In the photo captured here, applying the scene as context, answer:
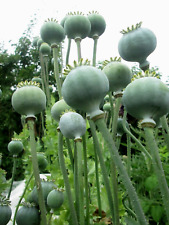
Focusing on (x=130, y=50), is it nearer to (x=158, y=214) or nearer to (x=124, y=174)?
(x=124, y=174)

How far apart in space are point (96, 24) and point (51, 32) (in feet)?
0.51

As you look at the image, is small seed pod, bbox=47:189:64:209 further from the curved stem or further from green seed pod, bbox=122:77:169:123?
green seed pod, bbox=122:77:169:123

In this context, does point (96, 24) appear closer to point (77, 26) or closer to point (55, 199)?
point (77, 26)

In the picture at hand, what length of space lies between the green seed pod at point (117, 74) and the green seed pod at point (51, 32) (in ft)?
0.98

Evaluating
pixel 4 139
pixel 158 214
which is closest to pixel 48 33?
pixel 158 214

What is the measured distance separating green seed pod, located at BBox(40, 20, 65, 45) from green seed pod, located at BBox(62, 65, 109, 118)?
0.42m

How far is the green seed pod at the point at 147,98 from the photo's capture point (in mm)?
389

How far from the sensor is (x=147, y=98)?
39 cm

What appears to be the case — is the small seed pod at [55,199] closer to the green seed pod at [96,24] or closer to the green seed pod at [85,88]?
the green seed pod at [85,88]

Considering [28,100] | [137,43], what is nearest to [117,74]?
[137,43]

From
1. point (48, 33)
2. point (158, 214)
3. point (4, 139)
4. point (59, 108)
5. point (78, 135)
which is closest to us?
point (78, 135)

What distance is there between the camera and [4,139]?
587 centimetres

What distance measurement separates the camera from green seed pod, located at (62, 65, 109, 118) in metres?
0.39

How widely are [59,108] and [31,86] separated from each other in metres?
0.10
